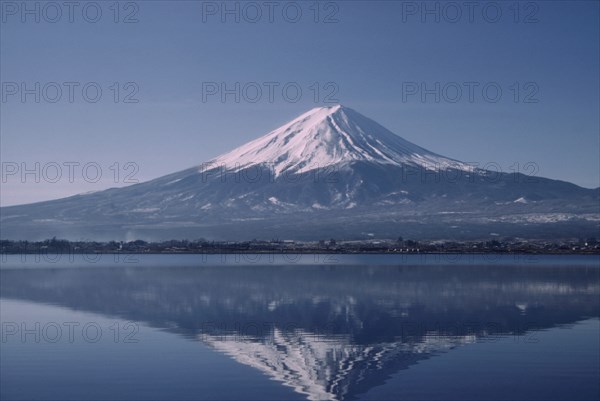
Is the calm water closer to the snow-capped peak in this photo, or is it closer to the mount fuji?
the mount fuji

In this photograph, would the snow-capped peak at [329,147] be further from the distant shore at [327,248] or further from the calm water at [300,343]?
the calm water at [300,343]

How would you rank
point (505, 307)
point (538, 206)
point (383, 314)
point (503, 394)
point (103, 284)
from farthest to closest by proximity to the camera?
point (538, 206), point (103, 284), point (505, 307), point (383, 314), point (503, 394)

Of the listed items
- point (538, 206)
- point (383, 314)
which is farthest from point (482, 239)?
point (383, 314)

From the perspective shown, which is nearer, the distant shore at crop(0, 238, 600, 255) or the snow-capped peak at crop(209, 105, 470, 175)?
the distant shore at crop(0, 238, 600, 255)

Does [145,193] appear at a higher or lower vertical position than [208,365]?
higher

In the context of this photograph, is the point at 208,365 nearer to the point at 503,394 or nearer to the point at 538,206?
the point at 503,394

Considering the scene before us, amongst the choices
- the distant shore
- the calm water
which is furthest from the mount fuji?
the calm water

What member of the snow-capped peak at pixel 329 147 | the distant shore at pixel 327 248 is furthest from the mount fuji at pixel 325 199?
the distant shore at pixel 327 248
